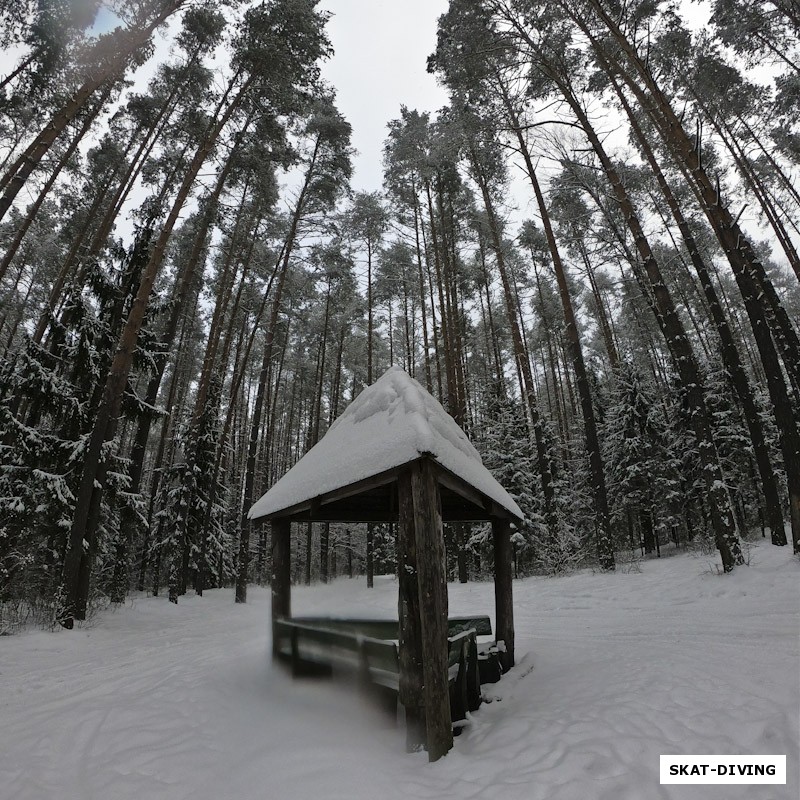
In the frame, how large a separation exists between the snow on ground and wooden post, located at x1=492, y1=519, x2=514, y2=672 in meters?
0.33

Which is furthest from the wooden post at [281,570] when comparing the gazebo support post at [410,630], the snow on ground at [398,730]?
the gazebo support post at [410,630]

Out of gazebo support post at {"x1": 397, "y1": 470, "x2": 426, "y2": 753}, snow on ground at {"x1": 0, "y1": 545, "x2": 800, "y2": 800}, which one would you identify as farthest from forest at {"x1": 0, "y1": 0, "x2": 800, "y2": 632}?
gazebo support post at {"x1": 397, "y1": 470, "x2": 426, "y2": 753}

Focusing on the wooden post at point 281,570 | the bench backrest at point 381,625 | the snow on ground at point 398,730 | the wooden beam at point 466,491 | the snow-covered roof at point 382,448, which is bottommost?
the snow on ground at point 398,730

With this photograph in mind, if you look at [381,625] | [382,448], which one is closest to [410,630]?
[382,448]

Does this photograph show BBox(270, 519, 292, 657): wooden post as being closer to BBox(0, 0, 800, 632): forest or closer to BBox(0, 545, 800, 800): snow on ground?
BBox(0, 545, 800, 800): snow on ground

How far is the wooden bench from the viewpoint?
4.33m

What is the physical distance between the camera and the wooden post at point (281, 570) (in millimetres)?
6186

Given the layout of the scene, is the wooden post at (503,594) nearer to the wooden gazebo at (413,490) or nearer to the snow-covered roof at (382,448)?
the wooden gazebo at (413,490)

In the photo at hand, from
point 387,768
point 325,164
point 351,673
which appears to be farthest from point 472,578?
point 325,164

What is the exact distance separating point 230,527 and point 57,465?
1741 cm

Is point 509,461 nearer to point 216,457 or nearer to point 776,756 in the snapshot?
point 216,457

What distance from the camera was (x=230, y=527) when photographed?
2661cm

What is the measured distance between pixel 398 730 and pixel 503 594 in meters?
2.50

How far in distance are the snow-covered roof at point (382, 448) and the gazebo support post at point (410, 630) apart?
340mm
